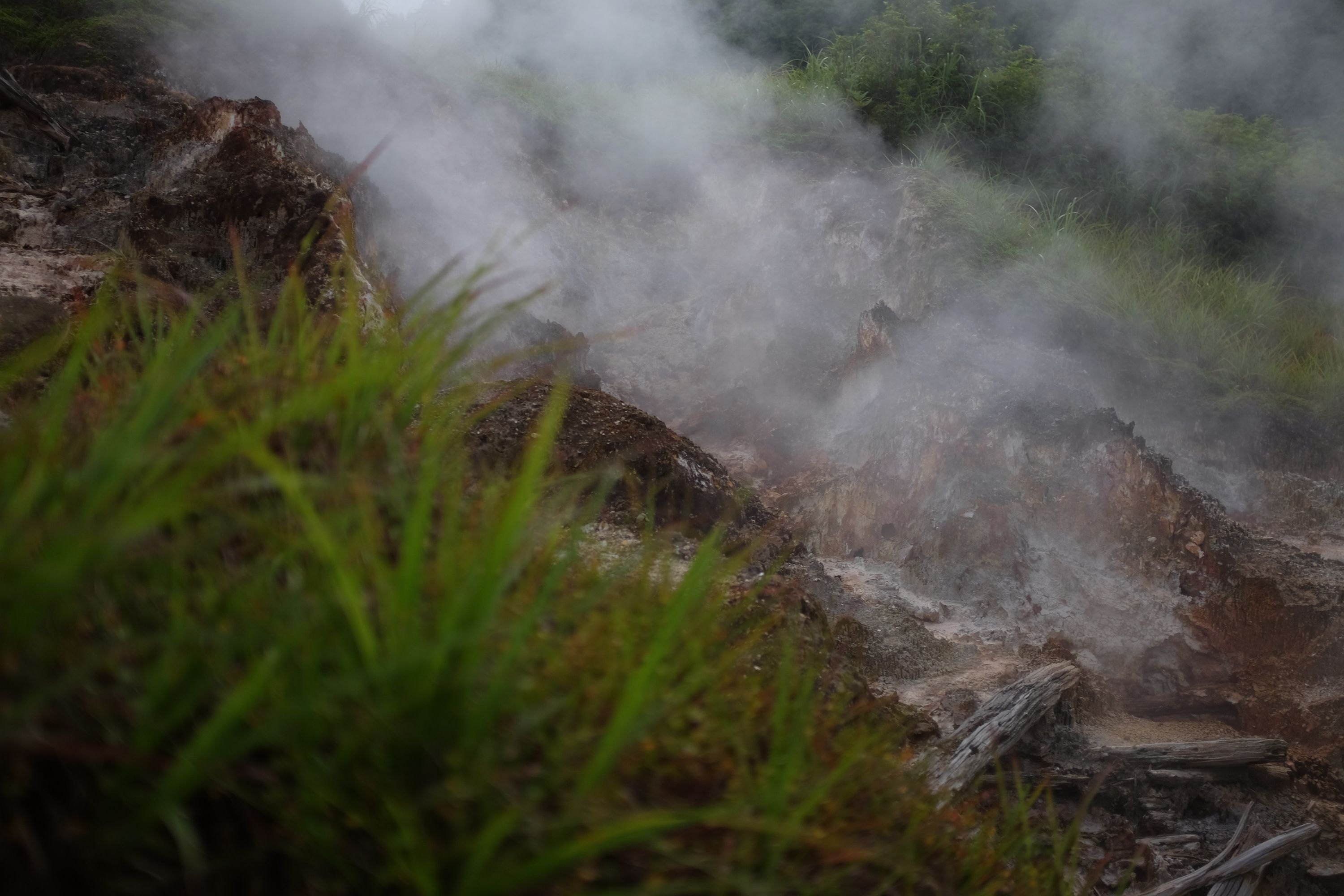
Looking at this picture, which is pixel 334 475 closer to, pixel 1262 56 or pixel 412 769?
pixel 412 769

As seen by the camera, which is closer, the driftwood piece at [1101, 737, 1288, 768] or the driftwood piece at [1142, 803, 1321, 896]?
the driftwood piece at [1142, 803, 1321, 896]

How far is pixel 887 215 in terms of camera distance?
694 centimetres

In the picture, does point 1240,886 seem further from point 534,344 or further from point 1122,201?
point 1122,201

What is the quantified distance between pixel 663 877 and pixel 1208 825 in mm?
3387

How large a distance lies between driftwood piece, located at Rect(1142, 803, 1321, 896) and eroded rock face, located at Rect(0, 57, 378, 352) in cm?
355

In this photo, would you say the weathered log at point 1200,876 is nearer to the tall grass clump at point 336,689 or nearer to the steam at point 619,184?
the tall grass clump at point 336,689

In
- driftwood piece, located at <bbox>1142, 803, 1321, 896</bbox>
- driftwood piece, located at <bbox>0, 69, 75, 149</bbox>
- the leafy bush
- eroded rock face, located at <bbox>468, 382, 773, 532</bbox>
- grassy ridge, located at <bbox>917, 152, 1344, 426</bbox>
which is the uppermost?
the leafy bush

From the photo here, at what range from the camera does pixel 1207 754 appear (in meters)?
3.22

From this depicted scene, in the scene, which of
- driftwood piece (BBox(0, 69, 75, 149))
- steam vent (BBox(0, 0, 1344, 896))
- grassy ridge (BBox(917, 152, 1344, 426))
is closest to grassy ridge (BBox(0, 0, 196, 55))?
steam vent (BBox(0, 0, 1344, 896))

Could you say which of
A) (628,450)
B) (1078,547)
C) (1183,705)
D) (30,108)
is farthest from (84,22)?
(1183,705)

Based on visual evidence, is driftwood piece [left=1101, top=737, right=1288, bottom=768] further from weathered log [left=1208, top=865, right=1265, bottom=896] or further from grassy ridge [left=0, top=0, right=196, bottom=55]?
grassy ridge [left=0, top=0, right=196, bottom=55]

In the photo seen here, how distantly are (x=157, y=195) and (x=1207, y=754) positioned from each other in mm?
5006

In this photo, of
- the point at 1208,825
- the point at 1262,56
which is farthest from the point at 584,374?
the point at 1262,56

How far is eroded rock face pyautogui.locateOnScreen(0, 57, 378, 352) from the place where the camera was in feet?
8.93
